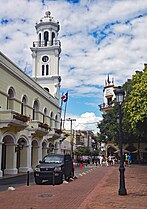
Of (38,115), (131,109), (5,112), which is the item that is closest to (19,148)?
(5,112)

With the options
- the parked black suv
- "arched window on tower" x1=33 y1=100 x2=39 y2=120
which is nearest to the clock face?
"arched window on tower" x1=33 y1=100 x2=39 y2=120

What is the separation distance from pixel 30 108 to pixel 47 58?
17.7 metres

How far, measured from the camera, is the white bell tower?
4759cm

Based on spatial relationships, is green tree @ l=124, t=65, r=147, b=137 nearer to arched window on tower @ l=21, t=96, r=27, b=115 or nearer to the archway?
arched window on tower @ l=21, t=96, r=27, b=115

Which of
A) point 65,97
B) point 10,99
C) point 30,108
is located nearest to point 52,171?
point 10,99

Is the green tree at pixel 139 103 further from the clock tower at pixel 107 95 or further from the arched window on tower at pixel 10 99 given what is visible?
the clock tower at pixel 107 95

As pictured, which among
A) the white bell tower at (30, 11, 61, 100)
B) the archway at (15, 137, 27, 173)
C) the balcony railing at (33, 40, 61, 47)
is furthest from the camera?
the balcony railing at (33, 40, 61, 47)

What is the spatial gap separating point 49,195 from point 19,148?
603 inches

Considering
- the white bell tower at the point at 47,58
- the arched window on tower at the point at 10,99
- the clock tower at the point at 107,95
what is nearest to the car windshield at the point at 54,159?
the arched window on tower at the point at 10,99

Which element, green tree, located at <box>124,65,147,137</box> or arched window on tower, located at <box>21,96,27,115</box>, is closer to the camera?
green tree, located at <box>124,65,147,137</box>

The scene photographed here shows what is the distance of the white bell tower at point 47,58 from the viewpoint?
47594 millimetres

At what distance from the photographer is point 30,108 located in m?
32.1

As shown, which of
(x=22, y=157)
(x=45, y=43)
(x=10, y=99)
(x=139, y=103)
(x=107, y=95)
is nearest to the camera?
(x=10, y=99)

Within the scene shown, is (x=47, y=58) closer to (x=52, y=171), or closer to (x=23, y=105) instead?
(x=23, y=105)
